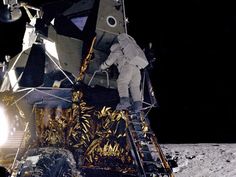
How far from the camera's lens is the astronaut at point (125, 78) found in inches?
198

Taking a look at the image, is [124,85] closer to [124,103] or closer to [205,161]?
[124,103]

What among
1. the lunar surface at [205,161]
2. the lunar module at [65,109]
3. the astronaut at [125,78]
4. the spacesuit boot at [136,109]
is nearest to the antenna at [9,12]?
the lunar module at [65,109]

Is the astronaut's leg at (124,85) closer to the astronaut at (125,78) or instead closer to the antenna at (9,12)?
the astronaut at (125,78)

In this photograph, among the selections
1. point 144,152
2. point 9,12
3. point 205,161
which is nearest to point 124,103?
point 144,152

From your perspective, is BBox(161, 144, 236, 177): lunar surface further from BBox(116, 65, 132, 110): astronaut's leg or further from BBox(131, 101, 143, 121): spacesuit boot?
BBox(116, 65, 132, 110): astronaut's leg

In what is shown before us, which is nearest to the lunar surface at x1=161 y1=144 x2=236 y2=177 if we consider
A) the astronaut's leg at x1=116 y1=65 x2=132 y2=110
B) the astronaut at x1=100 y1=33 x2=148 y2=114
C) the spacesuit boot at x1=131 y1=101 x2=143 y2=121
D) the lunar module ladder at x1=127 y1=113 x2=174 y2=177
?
the lunar module ladder at x1=127 y1=113 x2=174 y2=177

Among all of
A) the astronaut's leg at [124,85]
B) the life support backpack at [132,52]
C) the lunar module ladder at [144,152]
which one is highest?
the life support backpack at [132,52]

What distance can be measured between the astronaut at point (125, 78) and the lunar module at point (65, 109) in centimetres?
22

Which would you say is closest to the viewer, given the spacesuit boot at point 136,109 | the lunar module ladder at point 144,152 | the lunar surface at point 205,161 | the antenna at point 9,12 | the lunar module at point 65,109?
the lunar module ladder at point 144,152

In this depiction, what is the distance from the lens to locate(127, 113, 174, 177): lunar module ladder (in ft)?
14.1

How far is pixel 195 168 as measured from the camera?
21.6ft

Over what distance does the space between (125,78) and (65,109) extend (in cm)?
126

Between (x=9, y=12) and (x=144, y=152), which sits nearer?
(x=144, y=152)

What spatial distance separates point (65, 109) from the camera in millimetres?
5547
